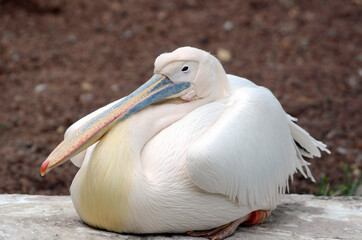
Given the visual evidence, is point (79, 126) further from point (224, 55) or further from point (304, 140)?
point (224, 55)

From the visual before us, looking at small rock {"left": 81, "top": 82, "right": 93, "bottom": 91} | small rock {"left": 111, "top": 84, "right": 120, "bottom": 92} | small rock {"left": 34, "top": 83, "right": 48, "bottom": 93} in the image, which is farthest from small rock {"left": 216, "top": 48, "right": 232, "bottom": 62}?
small rock {"left": 34, "top": 83, "right": 48, "bottom": 93}

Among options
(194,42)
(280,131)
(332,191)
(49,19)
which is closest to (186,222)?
(280,131)

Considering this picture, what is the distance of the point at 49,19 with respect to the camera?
8188 millimetres

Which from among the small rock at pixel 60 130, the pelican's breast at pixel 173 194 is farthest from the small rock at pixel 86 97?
the pelican's breast at pixel 173 194

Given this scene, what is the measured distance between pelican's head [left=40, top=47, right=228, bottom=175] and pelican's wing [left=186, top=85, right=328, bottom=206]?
0.67 ft

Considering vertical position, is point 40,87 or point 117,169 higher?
point 40,87

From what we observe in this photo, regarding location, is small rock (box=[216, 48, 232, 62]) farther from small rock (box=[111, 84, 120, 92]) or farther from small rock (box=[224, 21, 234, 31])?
small rock (box=[111, 84, 120, 92])

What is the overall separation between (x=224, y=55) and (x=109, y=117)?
4442 millimetres

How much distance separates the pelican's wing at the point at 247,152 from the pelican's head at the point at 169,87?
0.21 meters

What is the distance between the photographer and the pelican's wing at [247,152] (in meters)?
2.91

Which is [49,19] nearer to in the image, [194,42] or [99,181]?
[194,42]

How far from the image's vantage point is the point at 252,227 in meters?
3.45

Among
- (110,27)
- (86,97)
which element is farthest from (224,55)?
(86,97)

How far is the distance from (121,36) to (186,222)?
513cm
